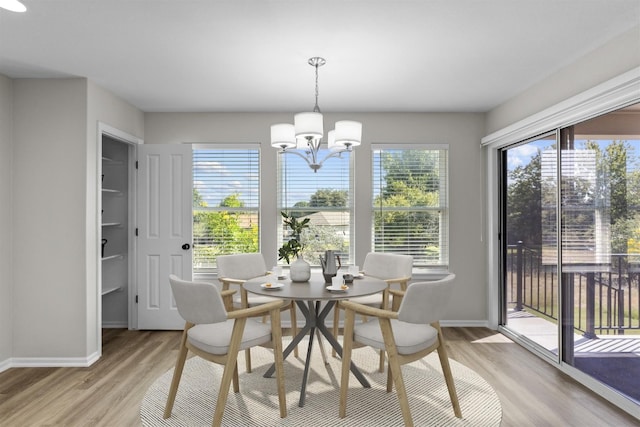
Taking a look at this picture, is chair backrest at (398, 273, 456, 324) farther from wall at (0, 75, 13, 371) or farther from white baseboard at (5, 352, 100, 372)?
wall at (0, 75, 13, 371)

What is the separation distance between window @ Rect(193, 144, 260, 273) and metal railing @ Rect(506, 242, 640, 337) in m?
3.01

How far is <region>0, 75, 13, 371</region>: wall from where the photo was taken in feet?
11.0

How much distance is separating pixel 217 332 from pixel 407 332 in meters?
1.24

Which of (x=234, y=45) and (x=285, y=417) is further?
(x=234, y=45)

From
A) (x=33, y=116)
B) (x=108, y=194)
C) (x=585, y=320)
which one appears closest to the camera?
(x=585, y=320)

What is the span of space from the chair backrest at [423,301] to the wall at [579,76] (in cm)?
195

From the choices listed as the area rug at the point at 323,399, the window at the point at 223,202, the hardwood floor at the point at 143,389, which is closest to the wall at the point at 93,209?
the hardwood floor at the point at 143,389

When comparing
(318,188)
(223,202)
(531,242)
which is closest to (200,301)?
(223,202)

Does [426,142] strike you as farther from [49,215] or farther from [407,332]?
[49,215]

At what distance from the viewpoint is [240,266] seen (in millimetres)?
3738

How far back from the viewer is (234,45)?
9.18 feet

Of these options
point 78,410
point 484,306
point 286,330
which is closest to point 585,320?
point 484,306

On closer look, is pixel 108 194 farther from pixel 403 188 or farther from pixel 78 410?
pixel 403 188

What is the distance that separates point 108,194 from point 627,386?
5397 mm
